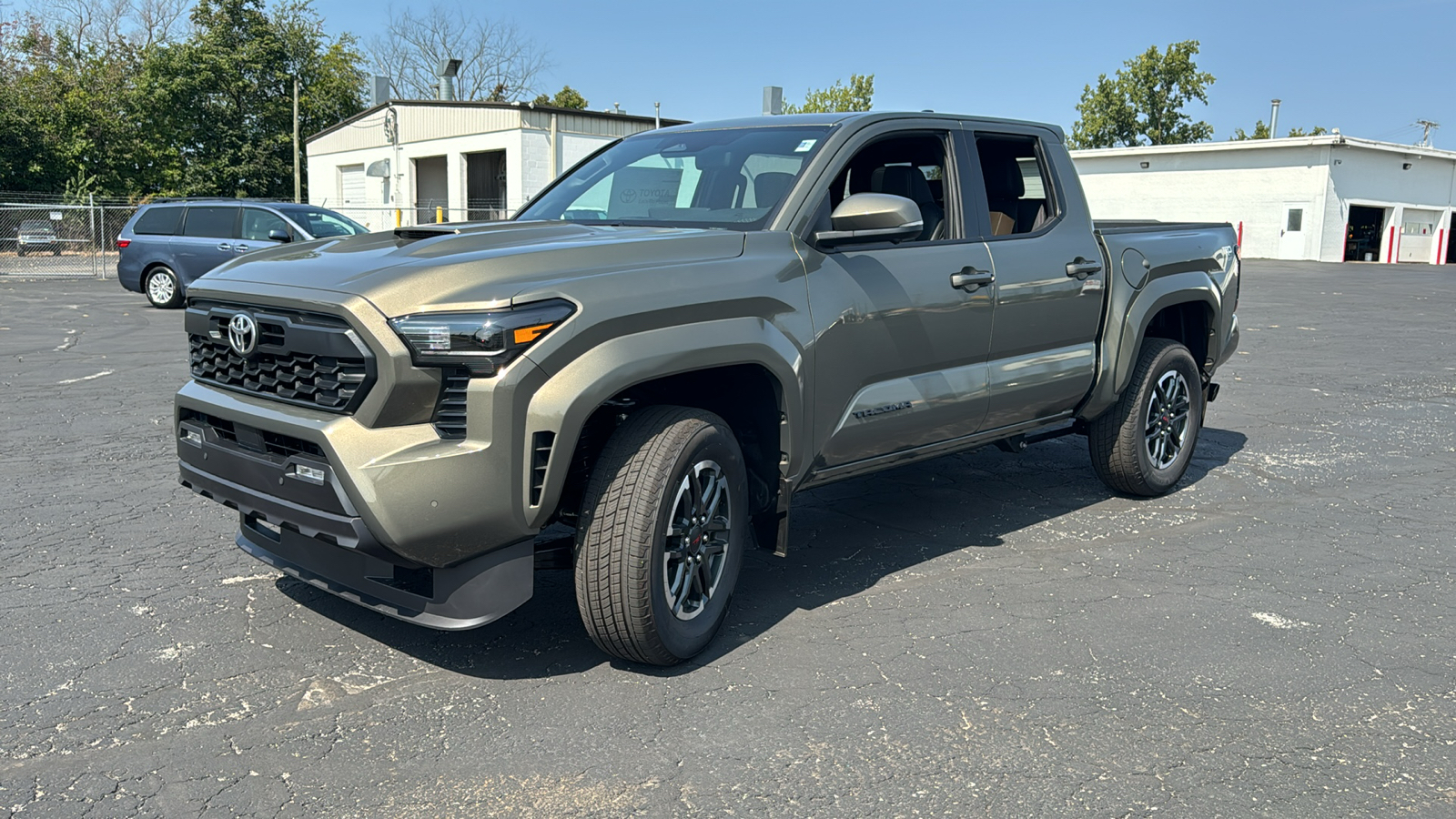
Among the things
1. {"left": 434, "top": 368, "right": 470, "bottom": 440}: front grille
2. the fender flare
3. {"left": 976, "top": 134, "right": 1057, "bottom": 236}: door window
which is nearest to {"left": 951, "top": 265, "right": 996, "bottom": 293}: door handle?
{"left": 976, "top": 134, "right": 1057, "bottom": 236}: door window

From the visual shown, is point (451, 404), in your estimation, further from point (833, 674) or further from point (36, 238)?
point (36, 238)

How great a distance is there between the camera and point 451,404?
3.38 m

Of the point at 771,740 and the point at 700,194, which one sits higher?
the point at 700,194

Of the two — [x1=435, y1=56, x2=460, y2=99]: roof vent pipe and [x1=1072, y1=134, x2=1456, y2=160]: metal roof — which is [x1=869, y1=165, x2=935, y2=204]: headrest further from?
[x1=435, y1=56, x2=460, y2=99]: roof vent pipe

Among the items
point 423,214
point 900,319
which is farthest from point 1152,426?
point 423,214

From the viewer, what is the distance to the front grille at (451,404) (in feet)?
11.1

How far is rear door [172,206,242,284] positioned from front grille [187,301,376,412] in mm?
14959

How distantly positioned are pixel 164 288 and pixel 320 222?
3.14 m

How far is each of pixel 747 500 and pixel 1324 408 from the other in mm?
7394

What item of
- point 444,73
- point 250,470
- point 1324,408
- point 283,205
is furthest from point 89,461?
point 444,73

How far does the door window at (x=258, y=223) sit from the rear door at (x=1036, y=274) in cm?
1405

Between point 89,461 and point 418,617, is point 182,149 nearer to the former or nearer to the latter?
point 89,461

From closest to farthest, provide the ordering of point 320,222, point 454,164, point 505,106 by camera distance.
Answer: point 320,222 → point 505,106 → point 454,164

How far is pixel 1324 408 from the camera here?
9.64 m
